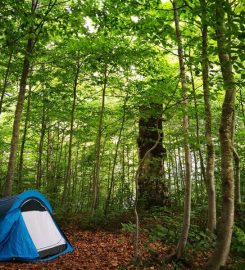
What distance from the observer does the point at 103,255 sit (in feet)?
23.7

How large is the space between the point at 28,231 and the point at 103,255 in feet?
6.51

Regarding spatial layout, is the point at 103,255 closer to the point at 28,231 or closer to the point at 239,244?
the point at 28,231

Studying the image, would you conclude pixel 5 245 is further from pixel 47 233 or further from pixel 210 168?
pixel 210 168

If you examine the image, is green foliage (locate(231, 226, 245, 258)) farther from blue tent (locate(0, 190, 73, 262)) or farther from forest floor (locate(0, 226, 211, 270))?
blue tent (locate(0, 190, 73, 262))

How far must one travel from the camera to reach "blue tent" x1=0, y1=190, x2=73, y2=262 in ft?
23.3

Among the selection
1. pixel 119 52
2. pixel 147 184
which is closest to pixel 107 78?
pixel 119 52

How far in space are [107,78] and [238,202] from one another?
6.61 meters

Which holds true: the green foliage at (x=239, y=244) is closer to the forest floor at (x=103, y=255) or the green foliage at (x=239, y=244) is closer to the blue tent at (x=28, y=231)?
the forest floor at (x=103, y=255)

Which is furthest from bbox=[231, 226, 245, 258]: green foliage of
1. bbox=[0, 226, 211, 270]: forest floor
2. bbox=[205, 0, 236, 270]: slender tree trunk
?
bbox=[205, 0, 236, 270]: slender tree trunk

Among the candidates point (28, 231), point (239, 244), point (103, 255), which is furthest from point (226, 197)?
point (28, 231)

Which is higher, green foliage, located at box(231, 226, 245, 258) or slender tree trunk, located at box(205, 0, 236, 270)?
slender tree trunk, located at box(205, 0, 236, 270)

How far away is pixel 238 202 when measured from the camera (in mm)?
9680

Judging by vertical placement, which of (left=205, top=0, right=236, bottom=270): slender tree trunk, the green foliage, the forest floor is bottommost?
the forest floor

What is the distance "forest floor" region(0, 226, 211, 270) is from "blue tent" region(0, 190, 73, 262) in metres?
0.32
